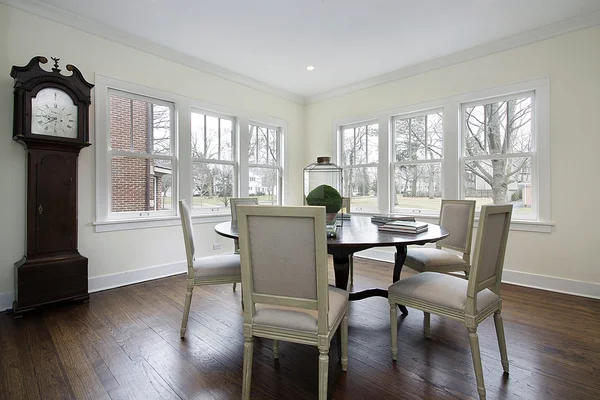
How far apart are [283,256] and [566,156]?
11.1 feet

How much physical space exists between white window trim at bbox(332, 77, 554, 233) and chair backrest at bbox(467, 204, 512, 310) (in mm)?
2046

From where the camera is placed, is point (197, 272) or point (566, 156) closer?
point (197, 272)

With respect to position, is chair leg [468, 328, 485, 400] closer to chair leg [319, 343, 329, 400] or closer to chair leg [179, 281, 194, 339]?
chair leg [319, 343, 329, 400]

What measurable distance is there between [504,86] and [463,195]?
134 centimetres

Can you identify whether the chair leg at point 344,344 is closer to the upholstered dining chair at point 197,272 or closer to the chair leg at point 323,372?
the chair leg at point 323,372

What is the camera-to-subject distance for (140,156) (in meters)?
3.47

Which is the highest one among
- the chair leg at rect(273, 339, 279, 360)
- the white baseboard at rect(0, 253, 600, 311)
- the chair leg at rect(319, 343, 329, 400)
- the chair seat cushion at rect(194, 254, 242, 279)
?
the chair seat cushion at rect(194, 254, 242, 279)

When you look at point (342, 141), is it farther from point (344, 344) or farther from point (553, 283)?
point (344, 344)

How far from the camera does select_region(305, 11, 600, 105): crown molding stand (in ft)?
9.70

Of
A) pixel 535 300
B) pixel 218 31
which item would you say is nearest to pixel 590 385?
pixel 535 300

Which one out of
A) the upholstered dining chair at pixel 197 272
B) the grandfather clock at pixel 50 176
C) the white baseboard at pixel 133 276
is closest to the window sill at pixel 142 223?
the grandfather clock at pixel 50 176

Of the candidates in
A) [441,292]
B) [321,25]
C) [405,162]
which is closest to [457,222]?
[441,292]

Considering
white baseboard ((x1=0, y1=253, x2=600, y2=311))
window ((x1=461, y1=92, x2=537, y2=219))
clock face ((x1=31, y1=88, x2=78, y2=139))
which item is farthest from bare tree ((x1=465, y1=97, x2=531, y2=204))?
clock face ((x1=31, y1=88, x2=78, y2=139))

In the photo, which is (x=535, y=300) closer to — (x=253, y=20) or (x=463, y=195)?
(x=463, y=195)
